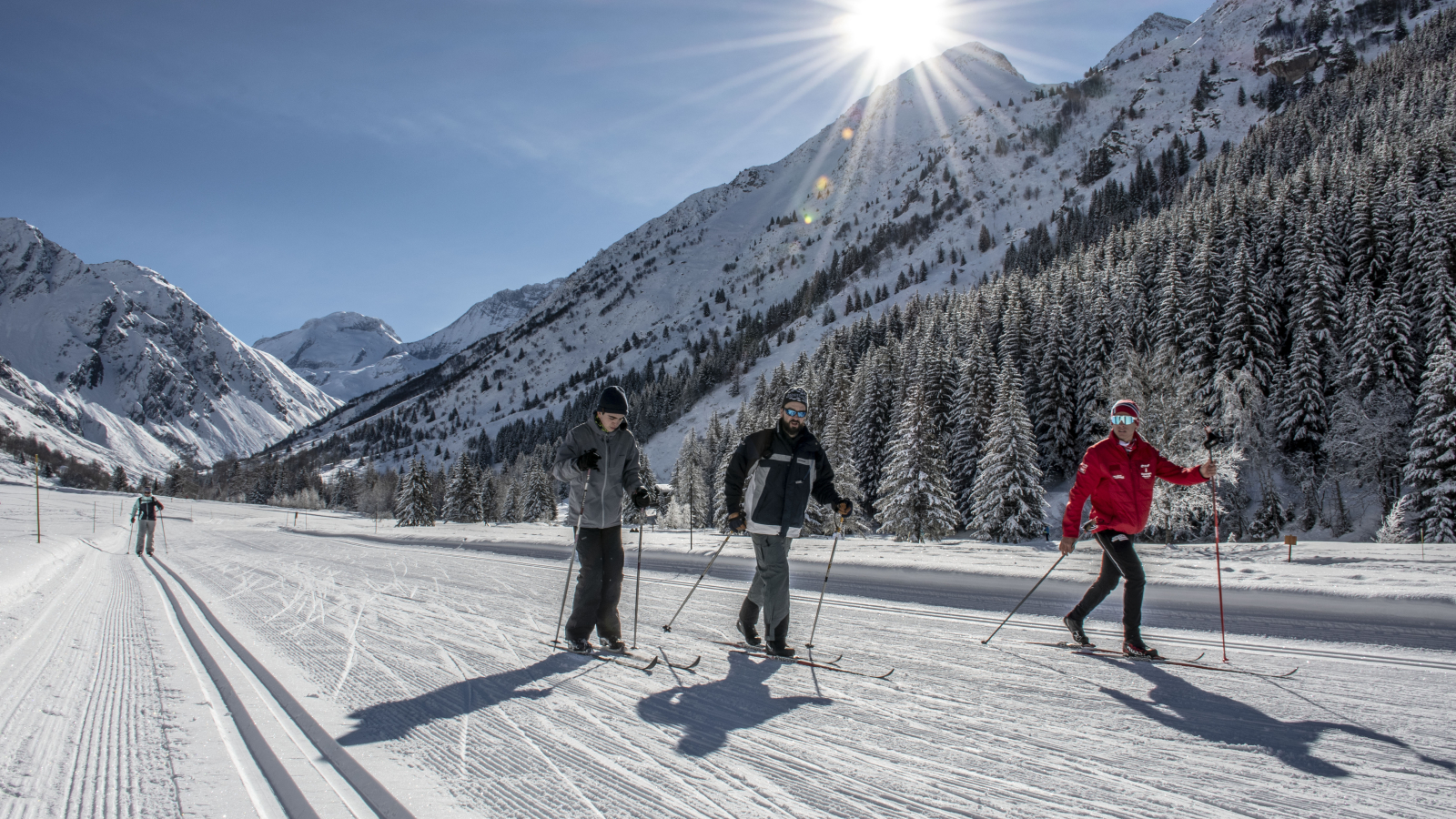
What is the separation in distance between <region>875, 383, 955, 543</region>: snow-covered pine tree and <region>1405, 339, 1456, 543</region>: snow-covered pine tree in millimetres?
17473

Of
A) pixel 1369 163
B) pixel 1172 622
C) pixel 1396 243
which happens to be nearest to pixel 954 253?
pixel 1369 163

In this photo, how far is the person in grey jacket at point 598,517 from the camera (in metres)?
5.02

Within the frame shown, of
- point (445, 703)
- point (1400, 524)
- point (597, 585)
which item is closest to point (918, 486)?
point (1400, 524)

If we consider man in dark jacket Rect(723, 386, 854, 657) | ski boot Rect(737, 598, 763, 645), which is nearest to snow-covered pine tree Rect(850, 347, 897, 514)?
ski boot Rect(737, 598, 763, 645)

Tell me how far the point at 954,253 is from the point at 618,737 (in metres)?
163

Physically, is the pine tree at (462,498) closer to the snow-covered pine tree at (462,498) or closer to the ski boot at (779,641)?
the snow-covered pine tree at (462,498)

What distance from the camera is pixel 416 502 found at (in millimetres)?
47125

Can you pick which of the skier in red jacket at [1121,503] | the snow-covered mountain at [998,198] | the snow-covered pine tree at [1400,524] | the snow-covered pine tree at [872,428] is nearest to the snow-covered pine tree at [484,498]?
the snow-covered pine tree at [872,428]

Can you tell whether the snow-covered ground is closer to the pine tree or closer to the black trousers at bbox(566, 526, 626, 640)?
the black trousers at bbox(566, 526, 626, 640)

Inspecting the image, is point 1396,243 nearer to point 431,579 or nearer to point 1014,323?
point 1014,323

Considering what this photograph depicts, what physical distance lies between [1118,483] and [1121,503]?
0.49 ft

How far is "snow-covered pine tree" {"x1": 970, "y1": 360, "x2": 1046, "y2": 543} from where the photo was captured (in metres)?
28.3

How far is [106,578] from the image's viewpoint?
923 centimetres

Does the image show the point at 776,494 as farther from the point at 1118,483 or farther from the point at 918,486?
the point at 918,486
